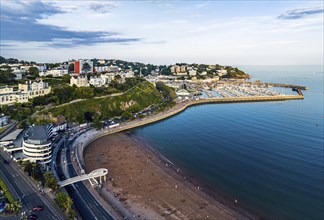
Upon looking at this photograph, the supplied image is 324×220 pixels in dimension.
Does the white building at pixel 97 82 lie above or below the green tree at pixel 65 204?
above

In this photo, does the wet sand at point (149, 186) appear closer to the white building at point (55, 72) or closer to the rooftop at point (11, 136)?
the rooftop at point (11, 136)

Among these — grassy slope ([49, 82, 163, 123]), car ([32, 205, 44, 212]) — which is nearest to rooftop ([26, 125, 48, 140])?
car ([32, 205, 44, 212])

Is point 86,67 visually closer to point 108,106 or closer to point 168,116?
point 108,106

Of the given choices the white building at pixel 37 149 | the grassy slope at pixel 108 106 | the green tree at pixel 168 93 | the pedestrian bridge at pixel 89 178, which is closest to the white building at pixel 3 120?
the grassy slope at pixel 108 106

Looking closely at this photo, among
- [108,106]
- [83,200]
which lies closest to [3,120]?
[108,106]

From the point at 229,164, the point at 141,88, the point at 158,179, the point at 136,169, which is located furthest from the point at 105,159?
the point at 141,88
